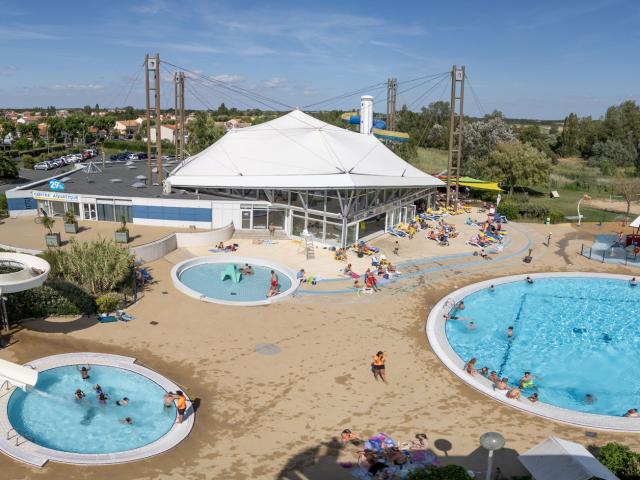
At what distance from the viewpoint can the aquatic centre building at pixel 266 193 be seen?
29078mm

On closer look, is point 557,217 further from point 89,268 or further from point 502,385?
point 89,268

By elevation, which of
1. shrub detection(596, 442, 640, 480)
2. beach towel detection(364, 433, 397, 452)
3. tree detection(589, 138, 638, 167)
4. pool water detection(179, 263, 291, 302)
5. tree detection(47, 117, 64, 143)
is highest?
tree detection(47, 117, 64, 143)

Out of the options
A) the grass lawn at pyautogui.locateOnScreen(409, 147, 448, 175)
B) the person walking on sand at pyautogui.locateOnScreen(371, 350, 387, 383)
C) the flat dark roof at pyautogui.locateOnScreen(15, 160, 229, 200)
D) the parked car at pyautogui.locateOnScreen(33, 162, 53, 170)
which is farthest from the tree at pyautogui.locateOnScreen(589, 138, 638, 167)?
the parked car at pyautogui.locateOnScreen(33, 162, 53, 170)

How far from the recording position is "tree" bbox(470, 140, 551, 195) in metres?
46.3

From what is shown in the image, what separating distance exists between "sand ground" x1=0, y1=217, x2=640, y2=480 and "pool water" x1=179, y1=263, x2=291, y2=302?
3.76 ft

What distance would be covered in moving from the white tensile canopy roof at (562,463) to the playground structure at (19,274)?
48.1 ft

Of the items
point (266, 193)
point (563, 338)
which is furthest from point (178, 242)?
point (563, 338)

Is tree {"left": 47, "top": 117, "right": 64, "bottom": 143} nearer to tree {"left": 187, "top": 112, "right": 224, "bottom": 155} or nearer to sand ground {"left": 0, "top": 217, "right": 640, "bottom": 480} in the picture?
tree {"left": 187, "top": 112, "right": 224, "bottom": 155}

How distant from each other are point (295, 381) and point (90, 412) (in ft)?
19.0

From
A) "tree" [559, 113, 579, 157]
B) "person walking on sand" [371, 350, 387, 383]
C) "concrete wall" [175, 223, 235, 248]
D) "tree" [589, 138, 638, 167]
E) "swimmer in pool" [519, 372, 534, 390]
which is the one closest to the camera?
"person walking on sand" [371, 350, 387, 383]

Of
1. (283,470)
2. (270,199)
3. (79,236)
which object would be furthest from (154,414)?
(270,199)

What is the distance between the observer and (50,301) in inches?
723

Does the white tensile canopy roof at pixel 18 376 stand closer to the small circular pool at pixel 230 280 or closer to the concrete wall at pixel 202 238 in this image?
the small circular pool at pixel 230 280

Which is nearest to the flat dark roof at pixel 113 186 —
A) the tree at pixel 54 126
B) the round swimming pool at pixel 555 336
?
the round swimming pool at pixel 555 336
